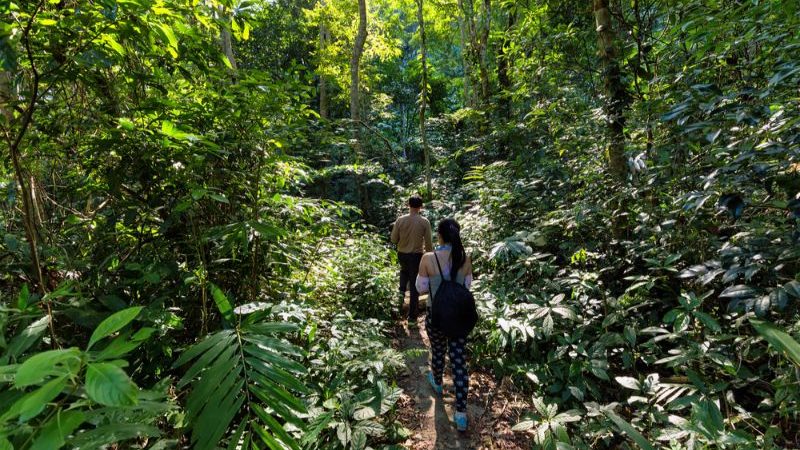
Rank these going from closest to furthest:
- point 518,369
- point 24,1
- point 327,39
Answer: point 24,1 < point 518,369 < point 327,39

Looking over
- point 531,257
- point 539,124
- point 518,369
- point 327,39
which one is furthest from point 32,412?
point 327,39

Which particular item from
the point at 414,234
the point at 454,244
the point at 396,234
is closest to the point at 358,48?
the point at 396,234

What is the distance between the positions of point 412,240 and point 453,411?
2636 millimetres

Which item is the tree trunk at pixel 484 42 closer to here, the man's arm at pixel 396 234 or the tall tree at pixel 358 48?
the tall tree at pixel 358 48

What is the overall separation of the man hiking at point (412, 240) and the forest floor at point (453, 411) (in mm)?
1532

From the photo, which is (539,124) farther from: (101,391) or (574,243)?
(101,391)

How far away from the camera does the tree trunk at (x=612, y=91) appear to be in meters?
4.42

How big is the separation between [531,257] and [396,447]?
2.84m

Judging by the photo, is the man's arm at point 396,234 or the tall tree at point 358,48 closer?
the man's arm at point 396,234

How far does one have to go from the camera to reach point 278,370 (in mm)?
1752

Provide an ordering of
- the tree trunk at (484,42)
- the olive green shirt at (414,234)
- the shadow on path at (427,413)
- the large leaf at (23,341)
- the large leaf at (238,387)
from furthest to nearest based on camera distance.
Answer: the tree trunk at (484,42) → the olive green shirt at (414,234) → the shadow on path at (427,413) → the large leaf at (238,387) → the large leaf at (23,341)

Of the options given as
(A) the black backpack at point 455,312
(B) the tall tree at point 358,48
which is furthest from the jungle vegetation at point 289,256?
(B) the tall tree at point 358,48

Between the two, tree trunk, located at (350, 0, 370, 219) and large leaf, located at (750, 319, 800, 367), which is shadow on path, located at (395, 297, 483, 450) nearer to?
large leaf, located at (750, 319, 800, 367)

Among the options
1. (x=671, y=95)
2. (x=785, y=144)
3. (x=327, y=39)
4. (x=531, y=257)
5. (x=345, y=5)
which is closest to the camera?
(x=785, y=144)
